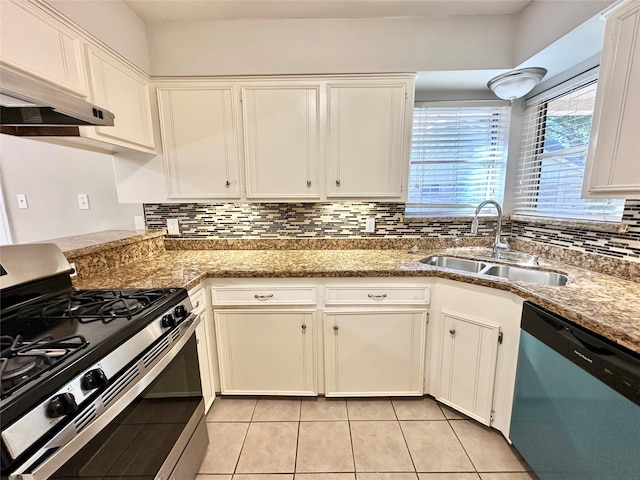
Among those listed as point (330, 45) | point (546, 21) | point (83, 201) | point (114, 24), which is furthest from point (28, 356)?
point (546, 21)

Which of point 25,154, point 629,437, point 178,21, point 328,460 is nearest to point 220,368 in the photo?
point 328,460

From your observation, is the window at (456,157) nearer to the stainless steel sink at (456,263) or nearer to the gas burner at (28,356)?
the stainless steel sink at (456,263)

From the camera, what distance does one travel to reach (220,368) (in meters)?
1.80

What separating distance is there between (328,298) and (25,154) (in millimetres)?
2980

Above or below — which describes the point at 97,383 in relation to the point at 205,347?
above

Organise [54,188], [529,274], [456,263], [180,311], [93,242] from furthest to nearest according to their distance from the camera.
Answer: [54,188]
[456,263]
[529,274]
[93,242]
[180,311]

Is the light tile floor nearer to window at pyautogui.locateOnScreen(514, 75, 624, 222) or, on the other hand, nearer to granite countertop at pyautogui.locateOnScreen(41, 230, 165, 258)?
granite countertop at pyautogui.locateOnScreen(41, 230, 165, 258)

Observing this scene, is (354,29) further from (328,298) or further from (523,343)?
(523,343)

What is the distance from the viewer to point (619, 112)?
1.18 metres

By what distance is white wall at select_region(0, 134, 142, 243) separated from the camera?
241cm

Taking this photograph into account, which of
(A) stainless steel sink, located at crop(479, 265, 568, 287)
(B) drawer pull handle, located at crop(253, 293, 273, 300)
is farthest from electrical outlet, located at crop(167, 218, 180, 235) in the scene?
(A) stainless steel sink, located at crop(479, 265, 568, 287)

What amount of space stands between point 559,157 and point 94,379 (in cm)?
271

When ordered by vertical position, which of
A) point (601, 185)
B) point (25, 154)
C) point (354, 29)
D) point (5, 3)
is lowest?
point (601, 185)

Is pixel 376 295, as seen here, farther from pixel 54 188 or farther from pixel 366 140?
pixel 54 188
